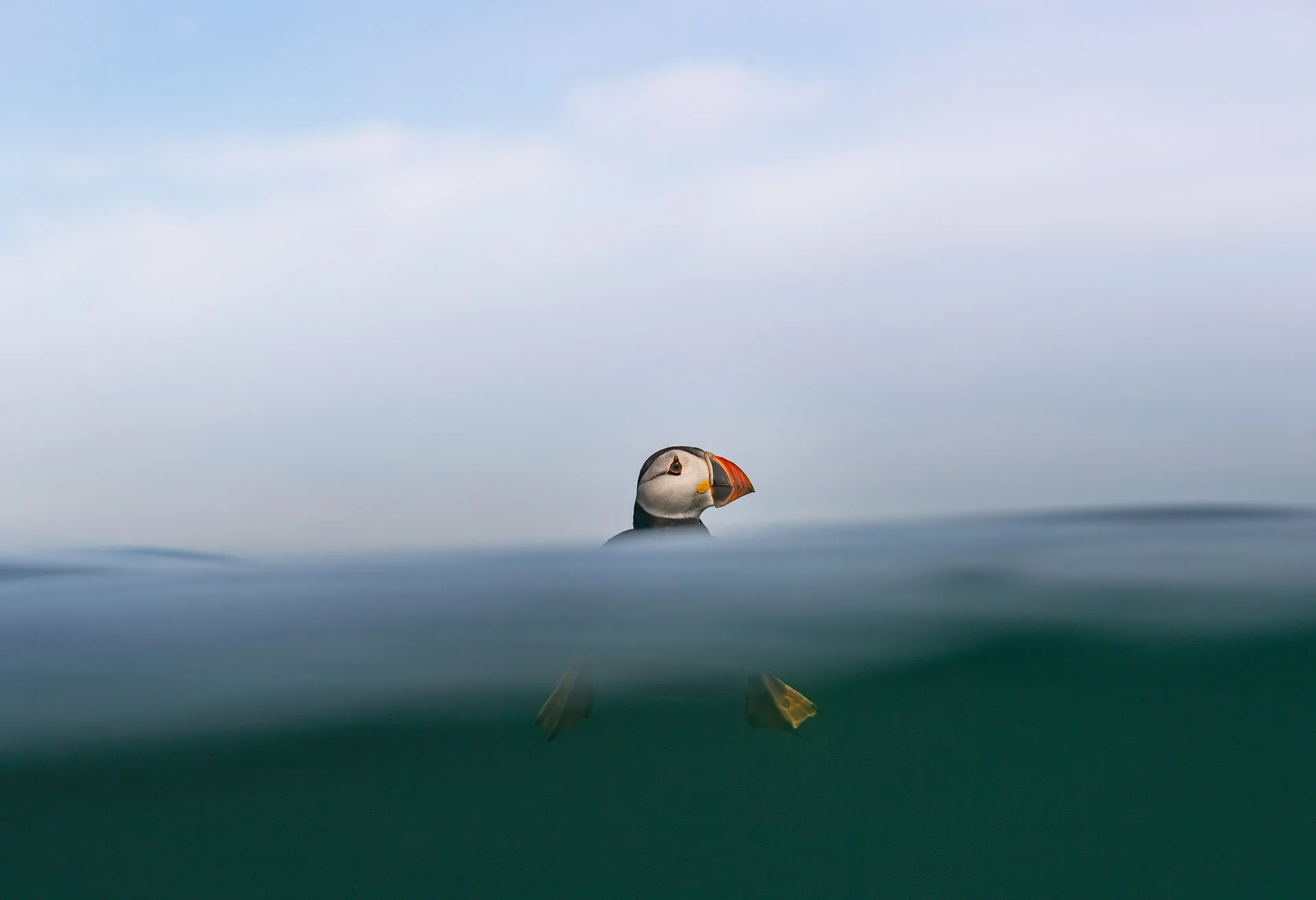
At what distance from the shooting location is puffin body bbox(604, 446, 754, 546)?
608 centimetres

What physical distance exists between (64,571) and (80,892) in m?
2.93

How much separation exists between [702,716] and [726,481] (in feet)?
8.33

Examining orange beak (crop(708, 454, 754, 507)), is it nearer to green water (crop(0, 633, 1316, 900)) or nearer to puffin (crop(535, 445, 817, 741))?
puffin (crop(535, 445, 817, 741))

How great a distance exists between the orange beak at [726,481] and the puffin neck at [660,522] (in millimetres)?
190

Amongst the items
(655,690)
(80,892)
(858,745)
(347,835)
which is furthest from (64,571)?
(858,745)

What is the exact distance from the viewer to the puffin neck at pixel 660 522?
20.1ft

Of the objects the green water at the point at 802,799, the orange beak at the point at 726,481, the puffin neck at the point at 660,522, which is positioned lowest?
the green water at the point at 802,799

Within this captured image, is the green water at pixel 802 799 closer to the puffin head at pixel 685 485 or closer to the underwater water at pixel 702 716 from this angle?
the underwater water at pixel 702 716

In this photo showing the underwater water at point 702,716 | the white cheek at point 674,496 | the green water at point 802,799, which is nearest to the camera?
the white cheek at point 674,496

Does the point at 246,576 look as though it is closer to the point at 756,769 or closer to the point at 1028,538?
the point at 756,769

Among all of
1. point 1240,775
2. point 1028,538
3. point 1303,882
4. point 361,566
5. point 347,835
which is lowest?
point 1303,882

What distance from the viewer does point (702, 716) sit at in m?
7.61

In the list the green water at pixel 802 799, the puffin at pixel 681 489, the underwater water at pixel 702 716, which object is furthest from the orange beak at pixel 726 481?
the green water at pixel 802 799

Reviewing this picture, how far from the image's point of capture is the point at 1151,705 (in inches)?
305
